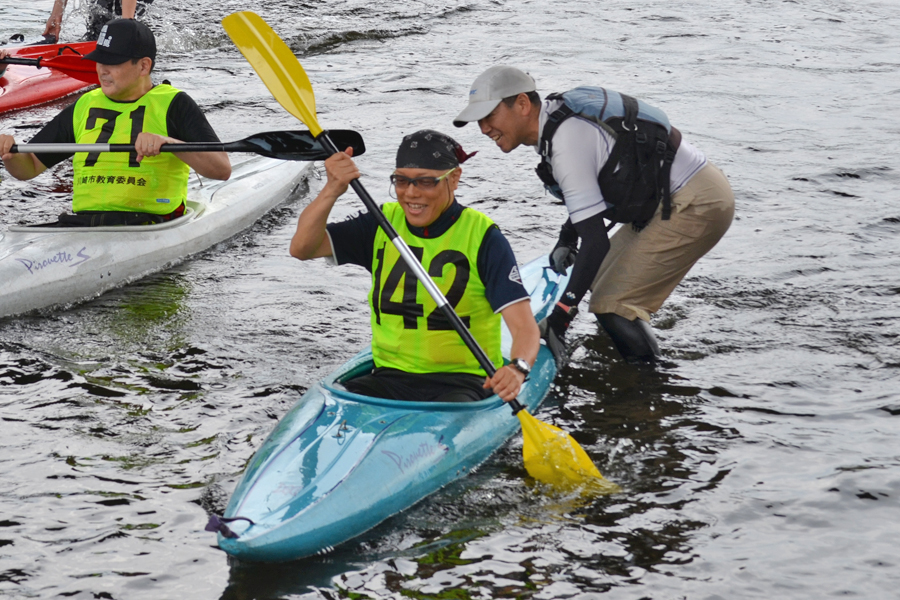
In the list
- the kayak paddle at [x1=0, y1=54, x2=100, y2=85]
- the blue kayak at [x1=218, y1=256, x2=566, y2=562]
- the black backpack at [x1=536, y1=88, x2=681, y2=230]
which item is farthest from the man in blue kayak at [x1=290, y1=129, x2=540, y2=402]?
the kayak paddle at [x1=0, y1=54, x2=100, y2=85]

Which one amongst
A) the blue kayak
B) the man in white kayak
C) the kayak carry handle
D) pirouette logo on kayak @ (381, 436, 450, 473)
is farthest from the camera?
the man in white kayak

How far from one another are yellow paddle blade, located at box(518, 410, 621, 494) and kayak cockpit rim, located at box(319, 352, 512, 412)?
154mm

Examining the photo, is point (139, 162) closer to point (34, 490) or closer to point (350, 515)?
point (34, 490)

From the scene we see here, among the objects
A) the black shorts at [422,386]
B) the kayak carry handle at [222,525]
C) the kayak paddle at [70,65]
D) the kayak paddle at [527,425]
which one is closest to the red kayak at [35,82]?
the kayak paddle at [70,65]

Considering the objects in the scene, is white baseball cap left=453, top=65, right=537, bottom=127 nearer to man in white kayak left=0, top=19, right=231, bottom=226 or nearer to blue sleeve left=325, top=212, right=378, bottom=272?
blue sleeve left=325, top=212, right=378, bottom=272

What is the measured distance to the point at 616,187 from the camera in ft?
14.8

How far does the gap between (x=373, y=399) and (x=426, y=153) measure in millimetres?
956

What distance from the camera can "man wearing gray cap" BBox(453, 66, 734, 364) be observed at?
14.1 ft

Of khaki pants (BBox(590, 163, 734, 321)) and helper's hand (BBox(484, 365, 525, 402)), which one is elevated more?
khaki pants (BBox(590, 163, 734, 321))

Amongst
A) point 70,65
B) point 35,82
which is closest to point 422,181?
point 70,65

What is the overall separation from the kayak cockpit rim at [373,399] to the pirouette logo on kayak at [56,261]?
242 centimetres

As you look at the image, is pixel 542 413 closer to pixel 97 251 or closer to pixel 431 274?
pixel 431 274

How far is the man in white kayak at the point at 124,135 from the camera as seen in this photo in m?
5.54

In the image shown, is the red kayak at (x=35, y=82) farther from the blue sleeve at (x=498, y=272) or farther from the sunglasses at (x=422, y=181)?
the blue sleeve at (x=498, y=272)
